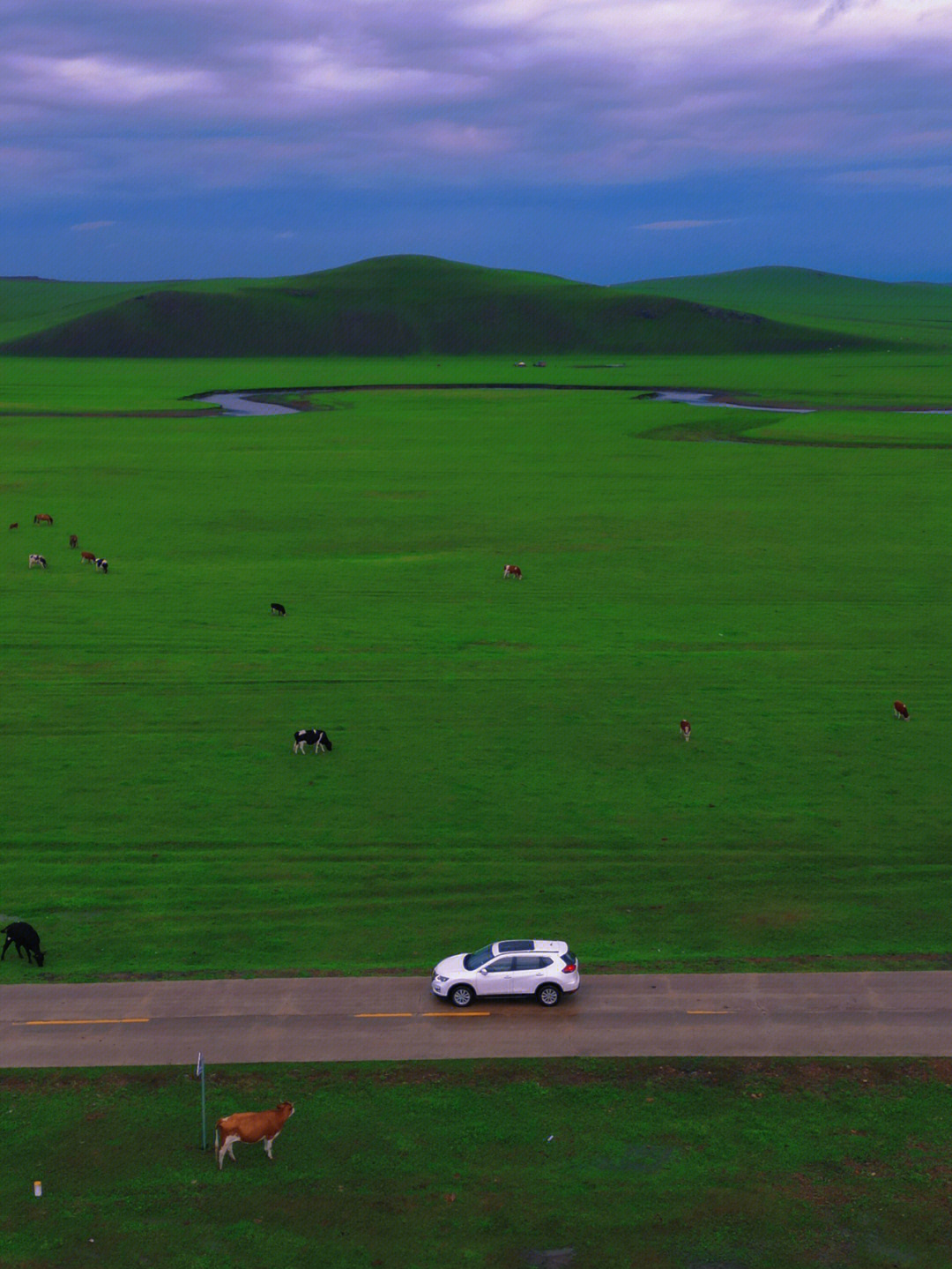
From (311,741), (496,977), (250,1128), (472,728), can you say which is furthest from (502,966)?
(472,728)

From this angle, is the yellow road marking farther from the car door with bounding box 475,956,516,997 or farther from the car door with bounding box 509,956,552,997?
the car door with bounding box 509,956,552,997

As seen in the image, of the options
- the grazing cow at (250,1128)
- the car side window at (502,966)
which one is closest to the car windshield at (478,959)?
the car side window at (502,966)

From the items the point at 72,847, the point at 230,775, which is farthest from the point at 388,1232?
the point at 230,775

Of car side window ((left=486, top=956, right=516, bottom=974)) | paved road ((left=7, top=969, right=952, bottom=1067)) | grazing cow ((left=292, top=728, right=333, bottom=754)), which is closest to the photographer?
paved road ((left=7, top=969, right=952, bottom=1067))

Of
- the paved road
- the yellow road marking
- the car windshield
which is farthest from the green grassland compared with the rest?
the car windshield

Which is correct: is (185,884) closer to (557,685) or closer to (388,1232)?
(388,1232)

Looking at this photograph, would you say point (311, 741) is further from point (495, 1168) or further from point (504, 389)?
point (504, 389)

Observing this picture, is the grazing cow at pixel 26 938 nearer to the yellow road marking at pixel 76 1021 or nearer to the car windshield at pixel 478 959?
the yellow road marking at pixel 76 1021
